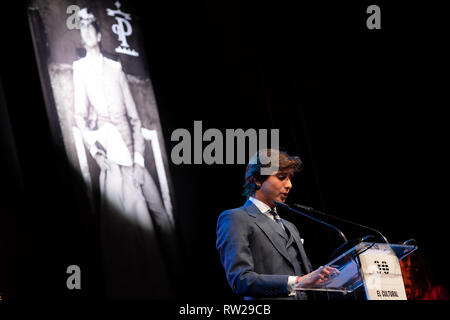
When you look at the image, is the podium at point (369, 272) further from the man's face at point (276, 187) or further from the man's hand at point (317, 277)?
the man's face at point (276, 187)

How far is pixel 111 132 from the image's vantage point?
3943 millimetres

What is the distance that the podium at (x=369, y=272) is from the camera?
2133 mm

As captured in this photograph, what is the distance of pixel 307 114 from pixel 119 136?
189 centimetres

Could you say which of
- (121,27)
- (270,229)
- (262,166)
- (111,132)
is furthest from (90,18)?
(270,229)

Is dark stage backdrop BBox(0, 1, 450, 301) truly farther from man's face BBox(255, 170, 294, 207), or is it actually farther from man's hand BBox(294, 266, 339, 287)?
man's hand BBox(294, 266, 339, 287)

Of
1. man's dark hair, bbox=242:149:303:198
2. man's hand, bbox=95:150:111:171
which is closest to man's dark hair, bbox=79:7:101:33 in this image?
man's hand, bbox=95:150:111:171

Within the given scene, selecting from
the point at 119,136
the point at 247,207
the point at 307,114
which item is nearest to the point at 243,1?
the point at 307,114

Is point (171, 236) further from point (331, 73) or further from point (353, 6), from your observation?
point (353, 6)

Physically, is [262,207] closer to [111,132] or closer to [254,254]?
[254,254]

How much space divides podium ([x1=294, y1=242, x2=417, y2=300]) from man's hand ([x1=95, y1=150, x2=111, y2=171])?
79.6 inches

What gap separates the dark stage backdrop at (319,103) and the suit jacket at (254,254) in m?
1.64

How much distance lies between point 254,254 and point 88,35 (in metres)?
2.41

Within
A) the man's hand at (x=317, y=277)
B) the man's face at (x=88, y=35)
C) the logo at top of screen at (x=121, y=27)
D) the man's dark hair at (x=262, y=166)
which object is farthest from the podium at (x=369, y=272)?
the logo at top of screen at (x=121, y=27)
